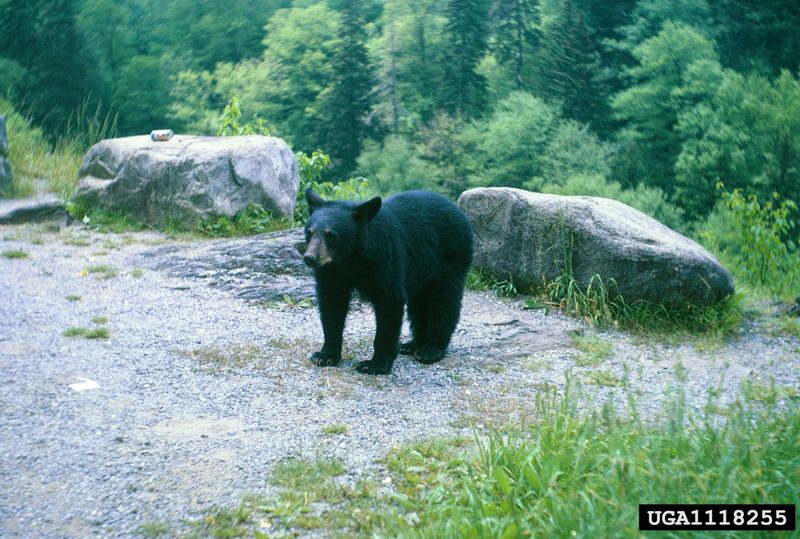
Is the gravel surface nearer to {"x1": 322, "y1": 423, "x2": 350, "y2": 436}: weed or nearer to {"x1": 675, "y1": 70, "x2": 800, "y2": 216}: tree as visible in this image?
{"x1": 322, "y1": 423, "x2": 350, "y2": 436}: weed

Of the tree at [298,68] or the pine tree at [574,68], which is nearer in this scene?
the pine tree at [574,68]

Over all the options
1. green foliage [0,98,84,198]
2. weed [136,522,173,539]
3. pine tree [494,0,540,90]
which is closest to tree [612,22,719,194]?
pine tree [494,0,540,90]

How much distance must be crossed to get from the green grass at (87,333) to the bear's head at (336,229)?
237 centimetres

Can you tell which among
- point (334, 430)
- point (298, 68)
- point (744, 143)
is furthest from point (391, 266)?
point (298, 68)

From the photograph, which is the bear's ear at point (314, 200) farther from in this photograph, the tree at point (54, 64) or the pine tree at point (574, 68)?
the pine tree at point (574, 68)

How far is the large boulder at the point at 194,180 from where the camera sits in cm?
1116

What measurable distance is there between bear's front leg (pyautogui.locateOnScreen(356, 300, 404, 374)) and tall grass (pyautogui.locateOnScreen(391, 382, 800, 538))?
5.98 ft

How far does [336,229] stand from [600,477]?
2.77 meters

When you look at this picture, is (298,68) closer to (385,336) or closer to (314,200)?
(314,200)

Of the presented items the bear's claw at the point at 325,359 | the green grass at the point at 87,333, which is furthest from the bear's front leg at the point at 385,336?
the green grass at the point at 87,333

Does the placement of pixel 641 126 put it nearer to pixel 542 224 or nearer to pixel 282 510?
pixel 542 224

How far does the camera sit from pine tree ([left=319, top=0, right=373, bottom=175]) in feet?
117

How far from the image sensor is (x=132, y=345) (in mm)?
6734

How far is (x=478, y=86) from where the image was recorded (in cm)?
3700
